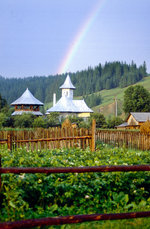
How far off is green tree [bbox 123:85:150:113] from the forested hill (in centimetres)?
7797

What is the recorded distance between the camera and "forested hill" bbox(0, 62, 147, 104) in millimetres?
162875

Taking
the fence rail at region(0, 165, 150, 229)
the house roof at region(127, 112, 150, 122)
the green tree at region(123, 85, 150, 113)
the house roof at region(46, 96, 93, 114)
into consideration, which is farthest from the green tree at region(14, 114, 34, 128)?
the fence rail at region(0, 165, 150, 229)

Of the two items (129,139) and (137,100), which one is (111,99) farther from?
(129,139)

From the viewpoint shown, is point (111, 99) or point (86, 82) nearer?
point (111, 99)

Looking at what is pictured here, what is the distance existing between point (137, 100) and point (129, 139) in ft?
201

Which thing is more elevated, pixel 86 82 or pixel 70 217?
pixel 86 82

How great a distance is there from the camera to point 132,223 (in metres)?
4.30

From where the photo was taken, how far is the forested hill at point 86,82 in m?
163

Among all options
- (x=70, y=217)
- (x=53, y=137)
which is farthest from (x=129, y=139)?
(x=70, y=217)

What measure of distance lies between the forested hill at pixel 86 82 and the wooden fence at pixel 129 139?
449 feet

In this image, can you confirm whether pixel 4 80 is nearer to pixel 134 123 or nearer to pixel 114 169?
pixel 134 123

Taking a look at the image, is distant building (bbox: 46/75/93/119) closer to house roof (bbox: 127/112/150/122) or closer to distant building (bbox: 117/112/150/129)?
distant building (bbox: 117/112/150/129)

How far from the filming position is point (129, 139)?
20766 millimetres

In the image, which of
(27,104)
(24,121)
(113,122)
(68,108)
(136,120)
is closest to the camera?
(24,121)
